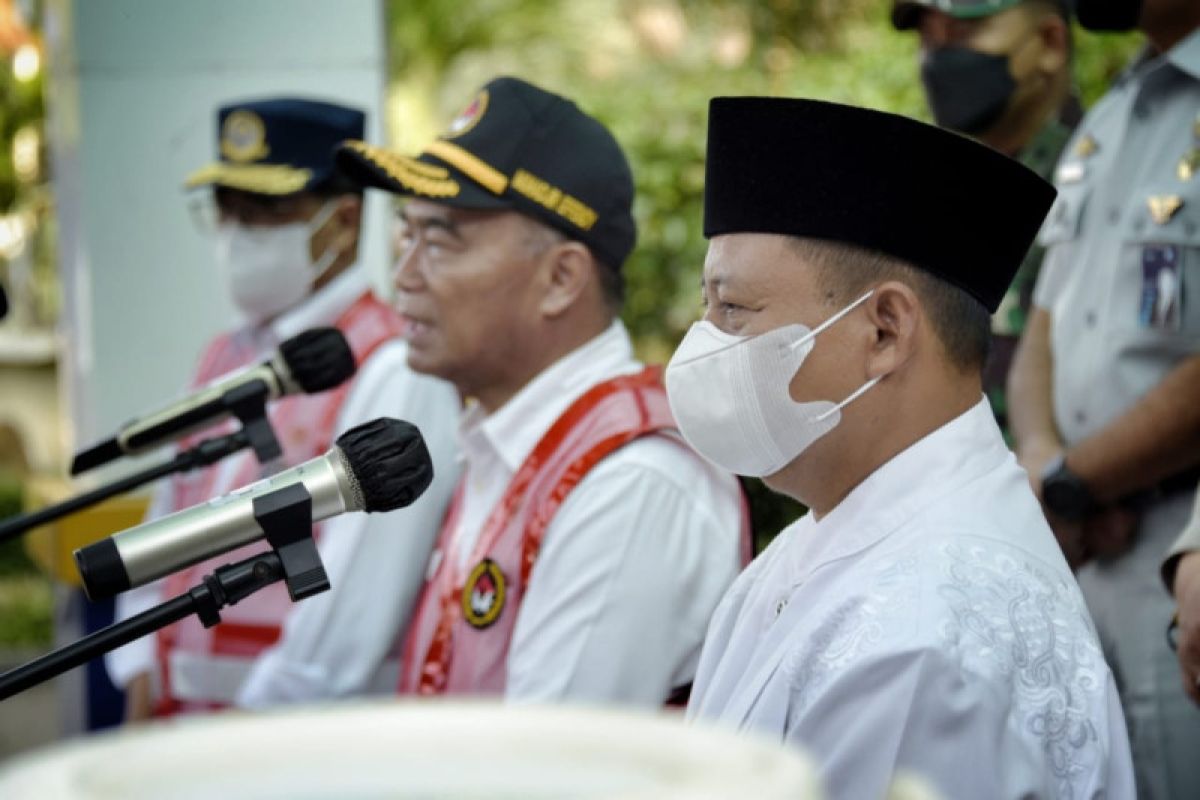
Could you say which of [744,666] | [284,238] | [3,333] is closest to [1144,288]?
[744,666]

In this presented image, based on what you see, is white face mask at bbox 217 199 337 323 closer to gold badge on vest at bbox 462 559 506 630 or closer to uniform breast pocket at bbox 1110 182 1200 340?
gold badge on vest at bbox 462 559 506 630

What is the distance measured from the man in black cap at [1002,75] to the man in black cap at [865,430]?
1668 millimetres

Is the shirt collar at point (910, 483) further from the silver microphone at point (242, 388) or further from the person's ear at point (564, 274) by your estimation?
the person's ear at point (564, 274)

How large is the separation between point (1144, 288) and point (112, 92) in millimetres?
4232

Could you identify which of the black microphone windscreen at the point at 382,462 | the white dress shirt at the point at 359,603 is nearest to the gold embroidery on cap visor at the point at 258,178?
the white dress shirt at the point at 359,603

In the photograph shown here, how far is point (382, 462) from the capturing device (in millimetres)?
1967

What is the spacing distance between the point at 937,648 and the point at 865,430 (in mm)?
415

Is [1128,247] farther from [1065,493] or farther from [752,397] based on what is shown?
[752,397]

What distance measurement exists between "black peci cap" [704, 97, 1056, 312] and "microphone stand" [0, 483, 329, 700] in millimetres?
807

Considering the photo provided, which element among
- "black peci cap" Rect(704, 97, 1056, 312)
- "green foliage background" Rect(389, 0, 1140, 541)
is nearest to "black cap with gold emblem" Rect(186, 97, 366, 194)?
"black peci cap" Rect(704, 97, 1056, 312)

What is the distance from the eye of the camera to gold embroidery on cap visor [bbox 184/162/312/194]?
4531 mm

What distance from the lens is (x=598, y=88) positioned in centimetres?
1048

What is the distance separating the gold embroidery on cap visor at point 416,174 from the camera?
130 inches

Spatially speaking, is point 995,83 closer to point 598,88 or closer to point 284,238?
point 284,238
